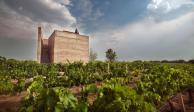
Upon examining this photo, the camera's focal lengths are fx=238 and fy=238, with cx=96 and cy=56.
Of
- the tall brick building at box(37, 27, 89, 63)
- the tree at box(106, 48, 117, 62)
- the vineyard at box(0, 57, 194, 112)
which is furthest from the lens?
the tree at box(106, 48, 117, 62)

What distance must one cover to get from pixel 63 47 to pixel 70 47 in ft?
4.40

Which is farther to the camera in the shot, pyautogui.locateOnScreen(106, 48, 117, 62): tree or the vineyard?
pyautogui.locateOnScreen(106, 48, 117, 62): tree

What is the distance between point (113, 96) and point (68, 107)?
916 millimetres

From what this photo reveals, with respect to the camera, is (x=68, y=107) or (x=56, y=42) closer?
(x=68, y=107)

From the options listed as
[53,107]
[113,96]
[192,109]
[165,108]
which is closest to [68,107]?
[53,107]

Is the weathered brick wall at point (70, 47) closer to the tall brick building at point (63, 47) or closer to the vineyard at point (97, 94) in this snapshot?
the tall brick building at point (63, 47)

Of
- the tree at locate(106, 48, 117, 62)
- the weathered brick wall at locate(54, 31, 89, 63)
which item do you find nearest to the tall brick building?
the weathered brick wall at locate(54, 31, 89, 63)

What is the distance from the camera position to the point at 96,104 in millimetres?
3842

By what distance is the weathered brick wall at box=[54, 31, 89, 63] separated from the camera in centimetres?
3538

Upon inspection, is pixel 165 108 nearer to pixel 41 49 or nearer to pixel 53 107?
pixel 53 107

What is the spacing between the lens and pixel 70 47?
122 ft

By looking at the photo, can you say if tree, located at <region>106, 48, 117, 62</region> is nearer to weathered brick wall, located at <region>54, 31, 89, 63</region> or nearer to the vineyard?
weathered brick wall, located at <region>54, 31, 89, 63</region>

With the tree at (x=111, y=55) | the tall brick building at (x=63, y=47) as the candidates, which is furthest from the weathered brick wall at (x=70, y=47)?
the tree at (x=111, y=55)

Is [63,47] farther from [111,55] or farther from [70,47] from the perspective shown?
[111,55]
